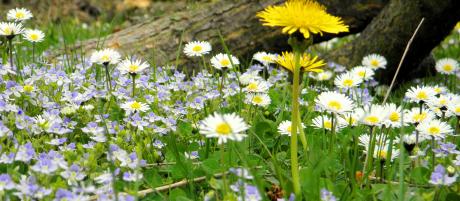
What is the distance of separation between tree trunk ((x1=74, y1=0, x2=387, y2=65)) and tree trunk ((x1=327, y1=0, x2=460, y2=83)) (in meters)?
0.20

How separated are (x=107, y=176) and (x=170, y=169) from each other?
0.38m

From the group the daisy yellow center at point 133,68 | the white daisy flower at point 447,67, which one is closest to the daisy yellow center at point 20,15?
the daisy yellow center at point 133,68

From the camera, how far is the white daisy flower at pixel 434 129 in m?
2.12

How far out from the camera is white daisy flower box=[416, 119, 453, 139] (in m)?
2.12

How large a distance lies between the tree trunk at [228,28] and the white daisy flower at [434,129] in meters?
2.00

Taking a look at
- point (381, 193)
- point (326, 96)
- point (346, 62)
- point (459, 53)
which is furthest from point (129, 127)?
point (459, 53)

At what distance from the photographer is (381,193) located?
1942 millimetres

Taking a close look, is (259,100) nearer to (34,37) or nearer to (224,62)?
(224,62)

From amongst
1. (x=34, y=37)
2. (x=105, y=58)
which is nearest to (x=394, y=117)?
(x=105, y=58)

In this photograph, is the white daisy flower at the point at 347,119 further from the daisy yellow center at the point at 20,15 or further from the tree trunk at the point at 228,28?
the tree trunk at the point at 228,28

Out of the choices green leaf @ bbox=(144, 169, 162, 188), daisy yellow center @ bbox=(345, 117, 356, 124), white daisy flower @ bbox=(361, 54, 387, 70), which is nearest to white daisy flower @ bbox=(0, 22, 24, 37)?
green leaf @ bbox=(144, 169, 162, 188)

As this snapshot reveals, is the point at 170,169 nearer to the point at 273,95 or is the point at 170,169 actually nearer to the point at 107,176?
the point at 107,176

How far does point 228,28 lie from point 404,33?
1024mm

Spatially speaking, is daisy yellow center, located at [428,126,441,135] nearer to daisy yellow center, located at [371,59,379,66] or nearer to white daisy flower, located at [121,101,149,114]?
white daisy flower, located at [121,101,149,114]
